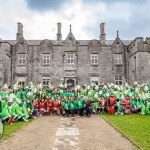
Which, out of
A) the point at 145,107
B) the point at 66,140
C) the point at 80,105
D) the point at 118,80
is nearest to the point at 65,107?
the point at 80,105

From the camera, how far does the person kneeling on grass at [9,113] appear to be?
15.1 m

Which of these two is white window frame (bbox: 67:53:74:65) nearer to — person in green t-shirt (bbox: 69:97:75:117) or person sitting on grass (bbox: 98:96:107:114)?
person sitting on grass (bbox: 98:96:107:114)

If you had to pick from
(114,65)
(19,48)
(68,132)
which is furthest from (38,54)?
(68,132)

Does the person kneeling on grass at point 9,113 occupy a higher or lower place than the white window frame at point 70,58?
lower

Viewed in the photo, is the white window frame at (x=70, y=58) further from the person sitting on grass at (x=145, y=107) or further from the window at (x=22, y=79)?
the person sitting on grass at (x=145, y=107)

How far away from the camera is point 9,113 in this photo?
50.8ft

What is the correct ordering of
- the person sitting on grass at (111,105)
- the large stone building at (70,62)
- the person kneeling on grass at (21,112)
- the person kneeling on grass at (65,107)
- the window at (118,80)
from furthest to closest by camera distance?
the window at (118,80)
the large stone building at (70,62)
the person sitting on grass at (111,105)
the person kneeling on grass at (65,107)
the person kneeling on grass at (21,112)

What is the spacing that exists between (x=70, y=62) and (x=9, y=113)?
72.6ft

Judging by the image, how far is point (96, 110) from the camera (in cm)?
2119

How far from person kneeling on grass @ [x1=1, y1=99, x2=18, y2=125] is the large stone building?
20.8 meters

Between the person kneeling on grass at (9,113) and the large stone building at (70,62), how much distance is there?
20.8 meters

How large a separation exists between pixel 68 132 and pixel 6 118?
5.21 meters

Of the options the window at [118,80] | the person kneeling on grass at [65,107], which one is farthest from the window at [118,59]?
the person kneeling on grass at [65,107]

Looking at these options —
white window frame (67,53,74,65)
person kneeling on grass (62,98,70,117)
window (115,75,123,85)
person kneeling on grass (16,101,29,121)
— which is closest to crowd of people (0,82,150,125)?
person kneeling on grass (62,98,70,117)
